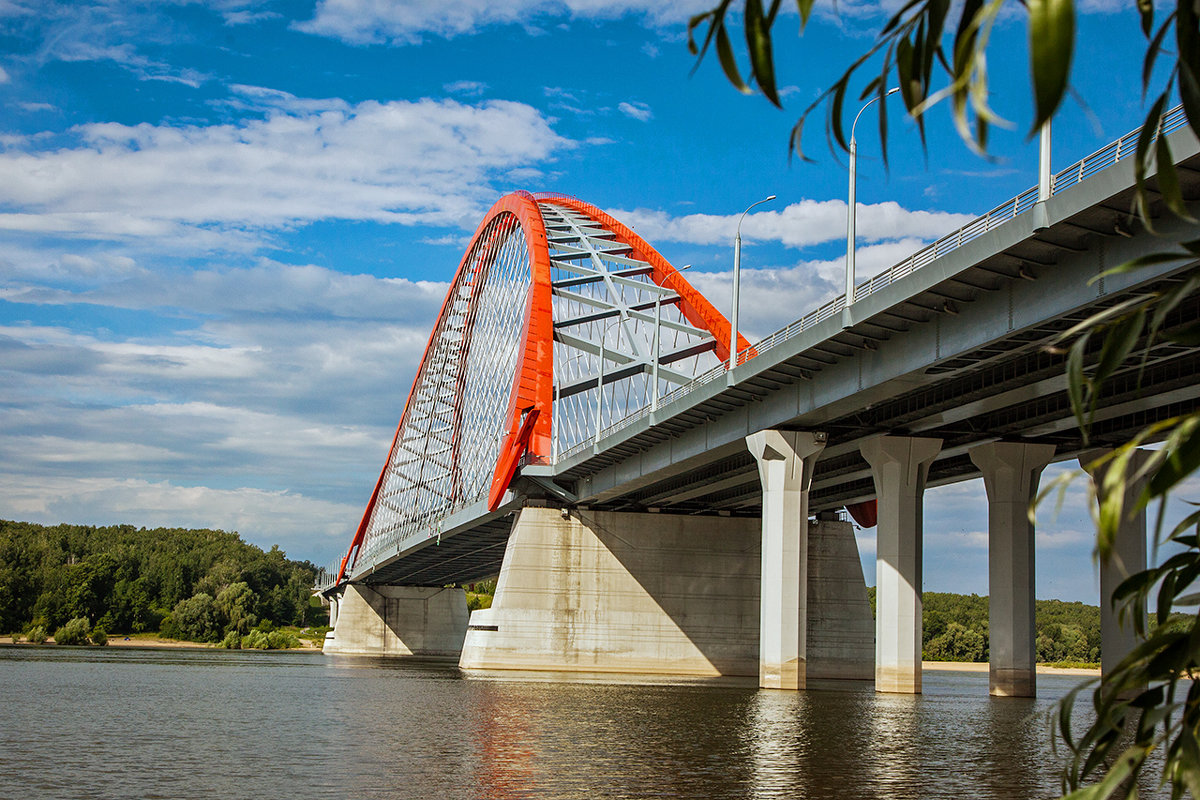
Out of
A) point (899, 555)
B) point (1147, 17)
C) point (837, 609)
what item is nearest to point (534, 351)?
point (837, 609)

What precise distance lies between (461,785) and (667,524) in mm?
52002

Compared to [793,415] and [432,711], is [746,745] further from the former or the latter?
[793,415]

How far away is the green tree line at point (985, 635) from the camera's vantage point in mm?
150375

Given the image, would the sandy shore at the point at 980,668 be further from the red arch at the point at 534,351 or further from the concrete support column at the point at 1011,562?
the concrete support column at the point at 1011,562

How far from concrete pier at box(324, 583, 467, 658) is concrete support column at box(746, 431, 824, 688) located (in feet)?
306

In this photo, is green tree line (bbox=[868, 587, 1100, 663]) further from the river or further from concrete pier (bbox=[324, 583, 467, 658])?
the river

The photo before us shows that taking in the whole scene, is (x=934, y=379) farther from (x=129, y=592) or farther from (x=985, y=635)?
(x=129, y=592)

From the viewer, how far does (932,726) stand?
32.0 metres

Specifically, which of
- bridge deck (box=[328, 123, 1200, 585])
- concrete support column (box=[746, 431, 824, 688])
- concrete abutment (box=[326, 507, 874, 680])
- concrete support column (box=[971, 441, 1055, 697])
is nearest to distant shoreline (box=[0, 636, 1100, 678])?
concrete abutment (box=[326, 507, 874, 680])

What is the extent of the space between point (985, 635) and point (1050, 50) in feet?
540

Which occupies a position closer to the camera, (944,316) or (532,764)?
(532,764)

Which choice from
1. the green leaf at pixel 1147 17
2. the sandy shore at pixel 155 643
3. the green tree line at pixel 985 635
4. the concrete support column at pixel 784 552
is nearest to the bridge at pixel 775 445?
the concrete support column at pixel 784 552

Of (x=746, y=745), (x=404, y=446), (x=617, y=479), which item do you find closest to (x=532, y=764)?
(x=746, y=745)

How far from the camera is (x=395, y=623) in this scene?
13738cm
